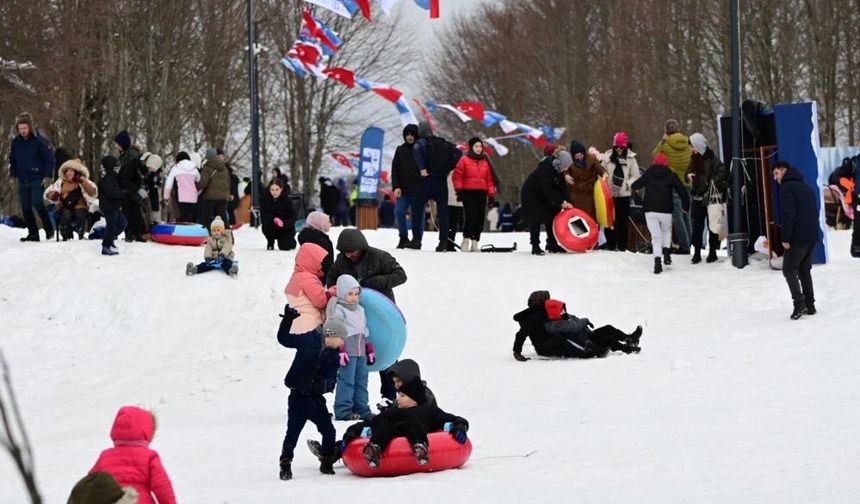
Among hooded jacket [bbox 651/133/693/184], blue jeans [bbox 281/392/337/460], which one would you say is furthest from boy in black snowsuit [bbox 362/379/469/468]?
hooded jacket [bbox 651/133/693/184]

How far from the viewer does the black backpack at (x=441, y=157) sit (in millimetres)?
23172

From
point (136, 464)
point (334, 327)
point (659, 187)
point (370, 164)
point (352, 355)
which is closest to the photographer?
point (136, 464)

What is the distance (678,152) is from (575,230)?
182 cm

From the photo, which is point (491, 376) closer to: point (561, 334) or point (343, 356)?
point (561, 334)

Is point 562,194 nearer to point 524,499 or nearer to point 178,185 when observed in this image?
point 178,185

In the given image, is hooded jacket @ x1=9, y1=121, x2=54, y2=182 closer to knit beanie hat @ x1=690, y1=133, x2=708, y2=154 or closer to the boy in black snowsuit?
knit beanie hat @ x1=690, y1=133, x2=708, y2=154

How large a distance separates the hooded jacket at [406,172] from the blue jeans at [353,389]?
405 inches

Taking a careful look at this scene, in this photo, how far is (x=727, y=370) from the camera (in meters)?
14.7

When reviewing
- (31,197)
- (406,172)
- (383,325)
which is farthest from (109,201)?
(383,325)

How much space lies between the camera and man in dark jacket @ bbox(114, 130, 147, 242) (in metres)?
22.6

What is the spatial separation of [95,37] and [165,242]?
50.1 feet

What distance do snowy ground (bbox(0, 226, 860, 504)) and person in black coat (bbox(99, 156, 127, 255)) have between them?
9.8 inches

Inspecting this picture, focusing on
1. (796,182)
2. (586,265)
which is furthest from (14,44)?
(796,182)

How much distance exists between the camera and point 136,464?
25.7 feet
